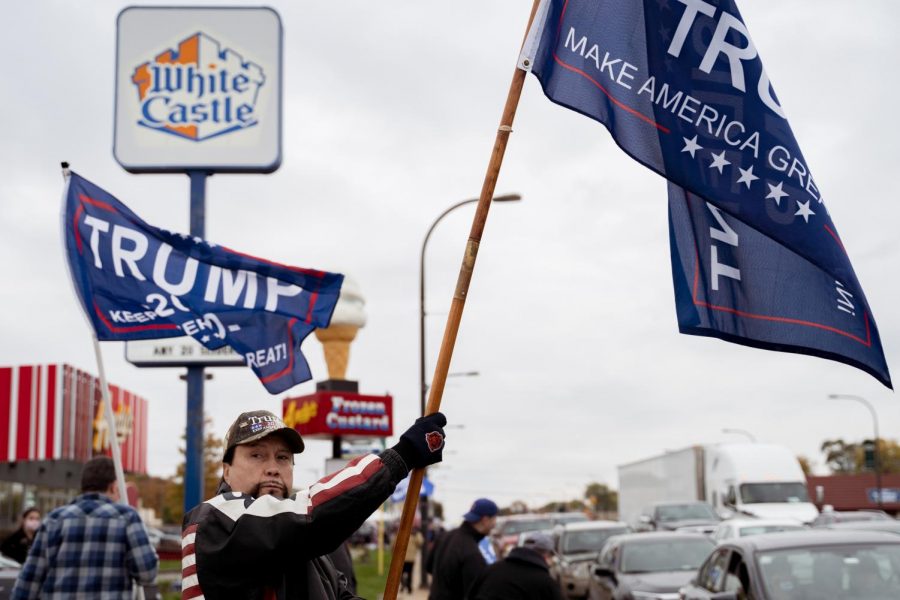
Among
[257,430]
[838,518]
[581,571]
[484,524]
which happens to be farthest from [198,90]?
[838,518]

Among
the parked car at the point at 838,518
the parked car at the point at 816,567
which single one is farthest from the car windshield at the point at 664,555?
the parked car at the point at 816,567

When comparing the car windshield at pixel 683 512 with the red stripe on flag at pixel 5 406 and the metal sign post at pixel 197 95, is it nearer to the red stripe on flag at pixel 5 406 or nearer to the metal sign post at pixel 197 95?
the red stripe on flag at pixel 5 406

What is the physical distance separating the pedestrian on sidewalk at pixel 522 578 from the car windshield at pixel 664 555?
7.74 m

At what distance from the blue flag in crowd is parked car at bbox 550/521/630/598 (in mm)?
13732

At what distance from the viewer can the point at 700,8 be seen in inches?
208

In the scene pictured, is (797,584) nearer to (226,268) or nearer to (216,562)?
(226,268)

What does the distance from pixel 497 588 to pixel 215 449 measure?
68.3 meters

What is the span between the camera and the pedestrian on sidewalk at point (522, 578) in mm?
8492

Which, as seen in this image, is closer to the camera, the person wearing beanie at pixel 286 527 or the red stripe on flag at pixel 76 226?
the person wearing beanie at pixel 286 527

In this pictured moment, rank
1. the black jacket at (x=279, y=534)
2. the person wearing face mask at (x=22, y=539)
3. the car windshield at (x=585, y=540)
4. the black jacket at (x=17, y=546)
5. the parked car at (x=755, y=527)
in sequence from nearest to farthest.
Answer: the black jacket at (x=279, y=534), the person wearing face mask at (x=22, y=539), the black jacket at (x=17, y=546), the parked car at (x=755, y=527), the car windshield at (x=585, y=540)

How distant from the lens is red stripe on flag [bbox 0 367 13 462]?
32.9 metres

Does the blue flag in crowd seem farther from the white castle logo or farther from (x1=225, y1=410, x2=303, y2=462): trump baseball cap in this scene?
the white castle logo

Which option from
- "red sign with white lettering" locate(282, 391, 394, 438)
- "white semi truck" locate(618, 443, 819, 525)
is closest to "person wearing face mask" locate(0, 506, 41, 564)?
"red sign with white lettering" locate(282, 391, 394, 438)

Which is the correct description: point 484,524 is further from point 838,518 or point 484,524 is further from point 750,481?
point 750,481
